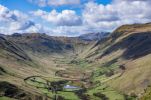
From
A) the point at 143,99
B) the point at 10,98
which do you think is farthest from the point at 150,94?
the point at 10,98

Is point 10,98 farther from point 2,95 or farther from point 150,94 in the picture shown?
point 150,94

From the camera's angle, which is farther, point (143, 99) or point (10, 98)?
point (10, 98)

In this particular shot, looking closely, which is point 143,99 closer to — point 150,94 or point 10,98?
point 150,94

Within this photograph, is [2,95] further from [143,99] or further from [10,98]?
[143,99]

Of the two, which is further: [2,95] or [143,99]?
[2,95]

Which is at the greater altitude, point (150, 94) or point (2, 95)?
point (2, 95)

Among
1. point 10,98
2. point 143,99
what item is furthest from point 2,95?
point 143,99

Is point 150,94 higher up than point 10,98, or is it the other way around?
point 10,98
